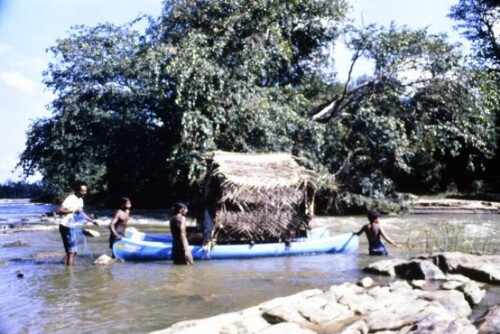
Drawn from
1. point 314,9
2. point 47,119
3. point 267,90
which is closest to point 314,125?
point 267,90

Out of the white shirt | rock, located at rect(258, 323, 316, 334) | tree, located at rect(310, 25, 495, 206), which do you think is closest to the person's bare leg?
the white shirt

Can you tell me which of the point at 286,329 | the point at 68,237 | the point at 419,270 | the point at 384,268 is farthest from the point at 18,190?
the point at 286,329

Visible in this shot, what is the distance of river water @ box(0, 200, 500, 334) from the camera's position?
20.6 feet

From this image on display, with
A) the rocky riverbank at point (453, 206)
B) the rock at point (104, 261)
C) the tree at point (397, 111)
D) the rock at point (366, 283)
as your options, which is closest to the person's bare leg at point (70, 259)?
the rock at point (104, 261)

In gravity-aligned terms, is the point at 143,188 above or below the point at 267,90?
below

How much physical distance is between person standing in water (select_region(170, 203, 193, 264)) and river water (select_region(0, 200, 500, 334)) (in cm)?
26

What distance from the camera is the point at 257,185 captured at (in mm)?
11266

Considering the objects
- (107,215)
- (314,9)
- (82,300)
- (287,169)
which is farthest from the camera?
(107,215)

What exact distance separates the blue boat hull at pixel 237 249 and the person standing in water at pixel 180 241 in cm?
37

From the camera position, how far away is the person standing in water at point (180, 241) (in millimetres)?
10000

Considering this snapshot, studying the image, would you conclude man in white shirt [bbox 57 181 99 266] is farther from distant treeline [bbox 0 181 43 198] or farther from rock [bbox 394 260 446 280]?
distant treeline [bbox 0 181 43 198]

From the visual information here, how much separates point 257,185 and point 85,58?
1648cm

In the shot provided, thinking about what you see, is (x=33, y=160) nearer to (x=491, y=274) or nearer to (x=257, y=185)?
(x=257, y=185)

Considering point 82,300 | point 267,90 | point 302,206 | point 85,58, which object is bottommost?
point 82,300
